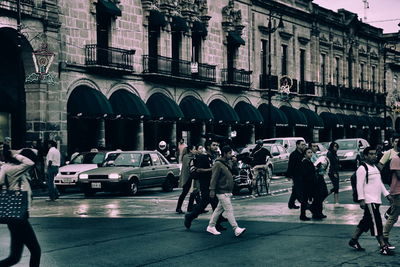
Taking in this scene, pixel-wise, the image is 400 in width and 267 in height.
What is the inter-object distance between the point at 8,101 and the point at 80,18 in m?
5.01

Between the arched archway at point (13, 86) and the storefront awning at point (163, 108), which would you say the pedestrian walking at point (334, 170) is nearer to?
the arched archway at point (13, 86)

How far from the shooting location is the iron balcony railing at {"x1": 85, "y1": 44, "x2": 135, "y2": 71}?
33000mm

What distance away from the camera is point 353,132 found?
64688 millimetres

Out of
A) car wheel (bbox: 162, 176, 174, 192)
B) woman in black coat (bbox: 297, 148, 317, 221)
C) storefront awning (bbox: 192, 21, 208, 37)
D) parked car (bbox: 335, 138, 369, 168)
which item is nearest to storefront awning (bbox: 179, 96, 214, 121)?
storefront awning (bbox: 192, 21, 208, 37)

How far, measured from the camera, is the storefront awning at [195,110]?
40031 millimetres

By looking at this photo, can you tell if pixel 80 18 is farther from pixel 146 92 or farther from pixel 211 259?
pixel 211 259

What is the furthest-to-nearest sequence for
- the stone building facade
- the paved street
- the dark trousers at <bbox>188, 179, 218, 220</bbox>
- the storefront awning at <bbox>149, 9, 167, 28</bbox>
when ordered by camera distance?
the storefront awning at <bbox>149, 9, 167, 28</bbox>
the stone building facade
the dark trousers at <bbox>188, 179, 218, 220</bbox>
the paved street

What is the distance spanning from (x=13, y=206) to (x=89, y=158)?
60.0 ft

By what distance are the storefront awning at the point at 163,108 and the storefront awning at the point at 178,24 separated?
12.7ft

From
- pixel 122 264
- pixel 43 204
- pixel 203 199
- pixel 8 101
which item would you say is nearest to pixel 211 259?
pixel 122 264

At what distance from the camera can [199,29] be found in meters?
41.6

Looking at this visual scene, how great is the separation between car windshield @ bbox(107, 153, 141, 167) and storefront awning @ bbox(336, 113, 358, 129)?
36546 millimetres

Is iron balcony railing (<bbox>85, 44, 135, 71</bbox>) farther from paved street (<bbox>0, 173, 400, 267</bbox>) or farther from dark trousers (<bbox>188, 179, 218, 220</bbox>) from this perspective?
dark trousers (<bbox>188, 179, 218, 220</bbox>)

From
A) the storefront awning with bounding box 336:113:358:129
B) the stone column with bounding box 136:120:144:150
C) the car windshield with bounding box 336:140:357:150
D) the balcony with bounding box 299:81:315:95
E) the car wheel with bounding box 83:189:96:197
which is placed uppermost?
the balcony with bounding box 299:81:315:95
